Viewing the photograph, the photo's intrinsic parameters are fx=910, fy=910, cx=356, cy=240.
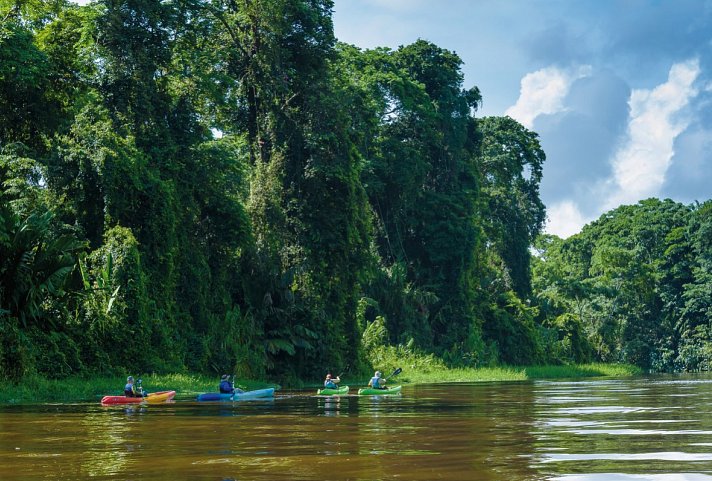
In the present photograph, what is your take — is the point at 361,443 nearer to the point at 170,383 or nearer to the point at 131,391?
the point at 131,391

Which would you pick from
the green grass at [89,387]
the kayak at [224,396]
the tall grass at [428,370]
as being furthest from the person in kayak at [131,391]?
the tall grass at [428,370]

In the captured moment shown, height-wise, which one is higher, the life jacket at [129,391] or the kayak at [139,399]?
the life jacket at [129,391]

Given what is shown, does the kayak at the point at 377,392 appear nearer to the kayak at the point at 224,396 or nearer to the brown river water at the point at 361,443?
the kayak at the point at 224,396

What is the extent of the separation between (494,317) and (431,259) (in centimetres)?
782

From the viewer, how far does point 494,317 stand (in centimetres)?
5869

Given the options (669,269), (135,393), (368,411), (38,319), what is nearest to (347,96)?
(38,319)

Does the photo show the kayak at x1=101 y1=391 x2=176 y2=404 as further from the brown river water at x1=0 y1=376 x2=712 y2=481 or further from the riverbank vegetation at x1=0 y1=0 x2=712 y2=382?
the riverbank vegetation at x1=0 y1=0 x2=712 y2=382

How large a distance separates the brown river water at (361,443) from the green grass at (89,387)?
3327 mm

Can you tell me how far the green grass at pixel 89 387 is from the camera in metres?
23.6

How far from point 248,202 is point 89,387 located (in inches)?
592

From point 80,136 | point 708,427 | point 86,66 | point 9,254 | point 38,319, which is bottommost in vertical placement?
point 708,427

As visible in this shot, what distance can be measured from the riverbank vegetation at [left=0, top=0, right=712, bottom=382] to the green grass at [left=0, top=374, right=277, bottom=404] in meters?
0.52

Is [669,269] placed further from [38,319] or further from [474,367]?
[38,319]

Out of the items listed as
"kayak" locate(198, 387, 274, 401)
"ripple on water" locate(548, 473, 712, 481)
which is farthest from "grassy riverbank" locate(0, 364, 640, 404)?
"ripple on water" locate(548, 473, 712, 481)
